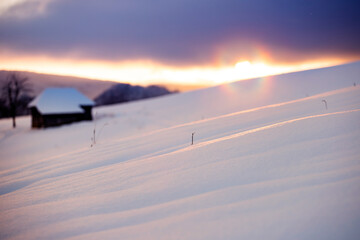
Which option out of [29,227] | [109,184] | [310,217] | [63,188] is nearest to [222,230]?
[310,217]

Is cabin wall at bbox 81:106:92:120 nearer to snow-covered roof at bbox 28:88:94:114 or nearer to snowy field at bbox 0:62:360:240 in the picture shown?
snow-covered roof at bbox 28:88:94:114

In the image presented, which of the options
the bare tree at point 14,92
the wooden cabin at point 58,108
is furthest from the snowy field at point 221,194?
the bare tree at point 14,92

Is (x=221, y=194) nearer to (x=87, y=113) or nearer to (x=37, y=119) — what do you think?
(x=87, y=113)

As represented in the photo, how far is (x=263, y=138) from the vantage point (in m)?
2.36

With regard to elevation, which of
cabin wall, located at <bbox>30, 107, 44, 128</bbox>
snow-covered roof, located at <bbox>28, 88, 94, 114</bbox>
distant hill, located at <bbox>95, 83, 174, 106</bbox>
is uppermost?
distant hill, located at <bbox>95, 83, 174, 106</bbox>

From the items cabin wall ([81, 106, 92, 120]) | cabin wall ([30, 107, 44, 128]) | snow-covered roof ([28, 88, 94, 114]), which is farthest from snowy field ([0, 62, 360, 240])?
cabin wall ([81, 106, 92, 120])

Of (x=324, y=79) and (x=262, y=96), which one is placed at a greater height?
(x=324, y=79)

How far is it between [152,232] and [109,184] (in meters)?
0.87

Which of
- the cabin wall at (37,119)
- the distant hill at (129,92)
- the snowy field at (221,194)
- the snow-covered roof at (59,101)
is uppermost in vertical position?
the distant hill at (129,92)

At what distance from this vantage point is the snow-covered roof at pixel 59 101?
2020cm

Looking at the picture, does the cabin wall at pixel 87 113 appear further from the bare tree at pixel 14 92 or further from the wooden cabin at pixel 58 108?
the bare tree at pixel 14 92

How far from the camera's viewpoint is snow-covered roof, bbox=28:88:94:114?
20203 millimetres

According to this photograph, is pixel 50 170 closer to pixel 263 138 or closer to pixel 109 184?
pixel 109 184

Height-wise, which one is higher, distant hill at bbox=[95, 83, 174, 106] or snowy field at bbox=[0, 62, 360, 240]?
distant hill at bbox=[95, 83, 174, 106]
